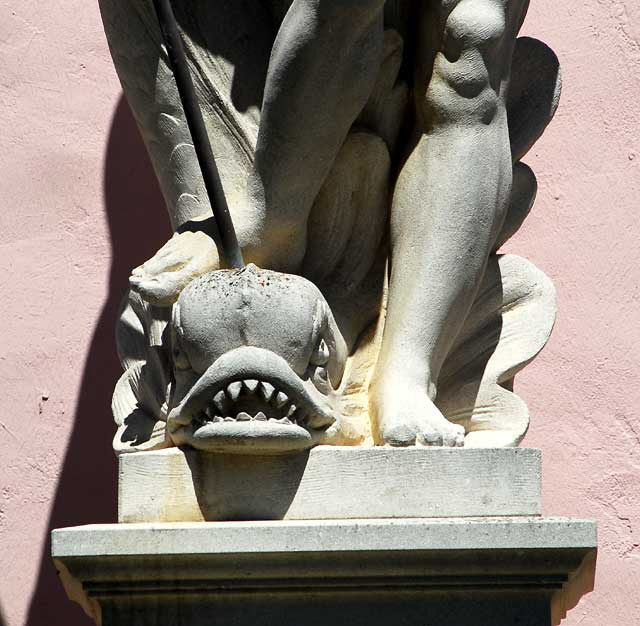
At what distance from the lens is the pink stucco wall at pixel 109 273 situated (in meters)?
3.42

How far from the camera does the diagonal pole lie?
8.57ft

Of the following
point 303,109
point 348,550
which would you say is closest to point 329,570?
point 348,550

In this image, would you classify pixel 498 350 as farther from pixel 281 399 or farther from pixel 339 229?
pixel 281 399

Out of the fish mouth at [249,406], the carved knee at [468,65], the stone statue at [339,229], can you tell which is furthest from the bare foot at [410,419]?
the carved knee at [468,65]

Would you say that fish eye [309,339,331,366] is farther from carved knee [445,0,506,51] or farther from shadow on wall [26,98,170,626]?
shadow on wall [26,98,170,626]

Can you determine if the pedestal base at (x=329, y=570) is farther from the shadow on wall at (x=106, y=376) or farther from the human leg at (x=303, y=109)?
the shadow on wall at (x=106, y=376)

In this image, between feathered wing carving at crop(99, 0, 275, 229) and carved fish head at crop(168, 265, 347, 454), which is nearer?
carved fish head at crop(168, 265, 347, 454)

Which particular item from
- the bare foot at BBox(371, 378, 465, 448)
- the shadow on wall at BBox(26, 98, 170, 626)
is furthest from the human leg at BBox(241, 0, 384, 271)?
the shadow on wall at BBox(26, 98, 170, 626)

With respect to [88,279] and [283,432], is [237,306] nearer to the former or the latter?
[283,432]

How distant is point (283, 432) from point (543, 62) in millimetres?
753

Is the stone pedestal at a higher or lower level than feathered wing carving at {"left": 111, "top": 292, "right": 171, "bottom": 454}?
lower

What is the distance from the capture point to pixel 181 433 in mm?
2545

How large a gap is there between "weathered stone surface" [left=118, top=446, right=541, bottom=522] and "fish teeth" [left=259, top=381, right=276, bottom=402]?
0.30 feet

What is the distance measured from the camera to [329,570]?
2445 mm
